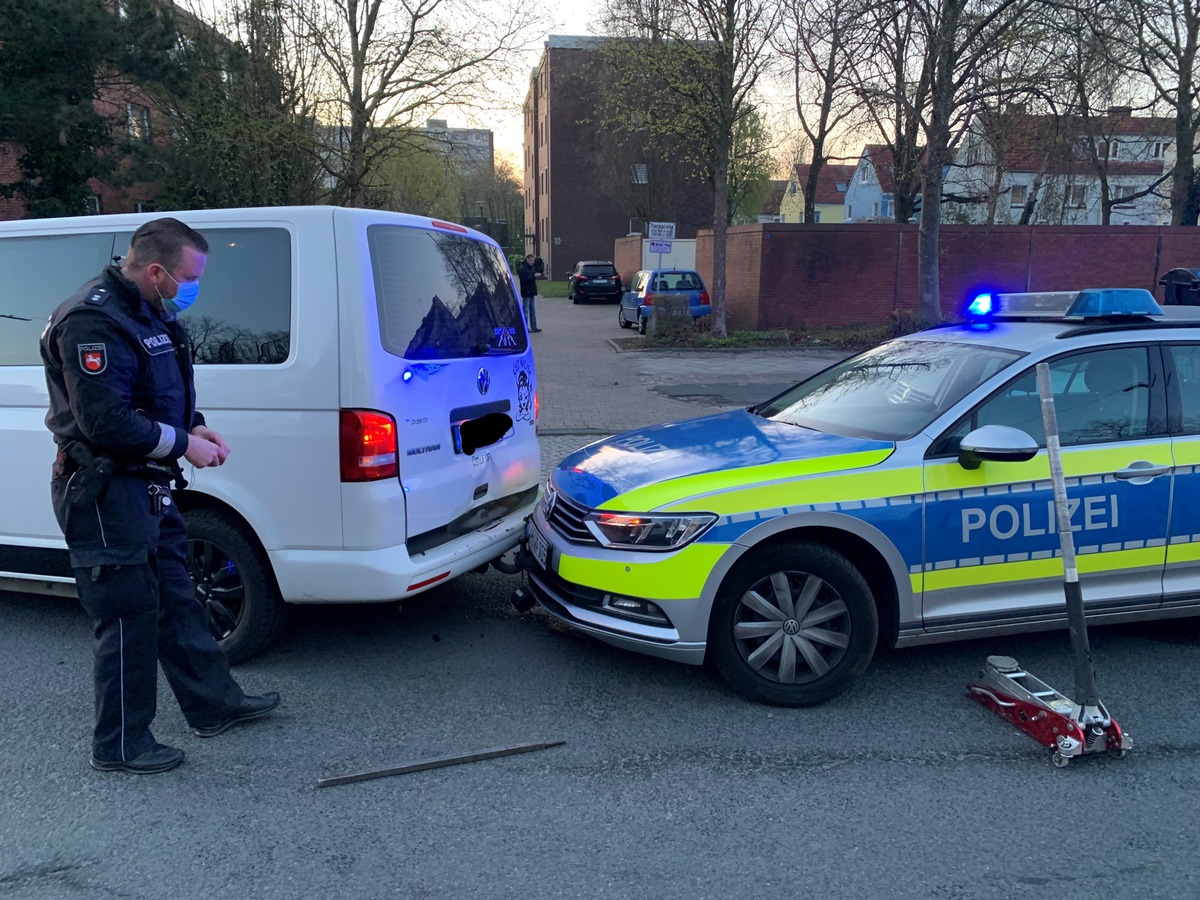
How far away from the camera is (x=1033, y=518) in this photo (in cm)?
380

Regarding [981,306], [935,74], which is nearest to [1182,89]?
[935,74]

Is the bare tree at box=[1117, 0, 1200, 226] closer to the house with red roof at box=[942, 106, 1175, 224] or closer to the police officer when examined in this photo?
the house with red roof at box=[942, 106, 1175, 224]

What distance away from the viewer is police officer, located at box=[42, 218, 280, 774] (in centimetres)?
294

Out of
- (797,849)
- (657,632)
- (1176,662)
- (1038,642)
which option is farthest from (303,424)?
(1176,662)

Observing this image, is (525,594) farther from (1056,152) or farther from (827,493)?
(1056,152)

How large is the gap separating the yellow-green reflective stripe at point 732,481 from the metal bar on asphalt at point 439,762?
101 cm

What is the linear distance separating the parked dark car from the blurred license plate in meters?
32.7

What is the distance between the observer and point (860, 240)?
2223 cm

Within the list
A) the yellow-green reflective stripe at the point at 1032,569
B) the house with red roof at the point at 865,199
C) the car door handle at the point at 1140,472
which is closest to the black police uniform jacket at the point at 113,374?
the yellow-green reflective stripe at the point at 1032,569

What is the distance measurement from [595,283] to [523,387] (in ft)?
106

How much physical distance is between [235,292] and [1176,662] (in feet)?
15.1

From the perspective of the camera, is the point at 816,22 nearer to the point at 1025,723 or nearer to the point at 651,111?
the point at 651,111

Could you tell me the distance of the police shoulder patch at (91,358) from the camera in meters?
2.91

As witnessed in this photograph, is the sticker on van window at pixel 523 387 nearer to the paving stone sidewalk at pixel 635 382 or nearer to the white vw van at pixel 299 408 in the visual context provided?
the white vw van at pixel 299 408
